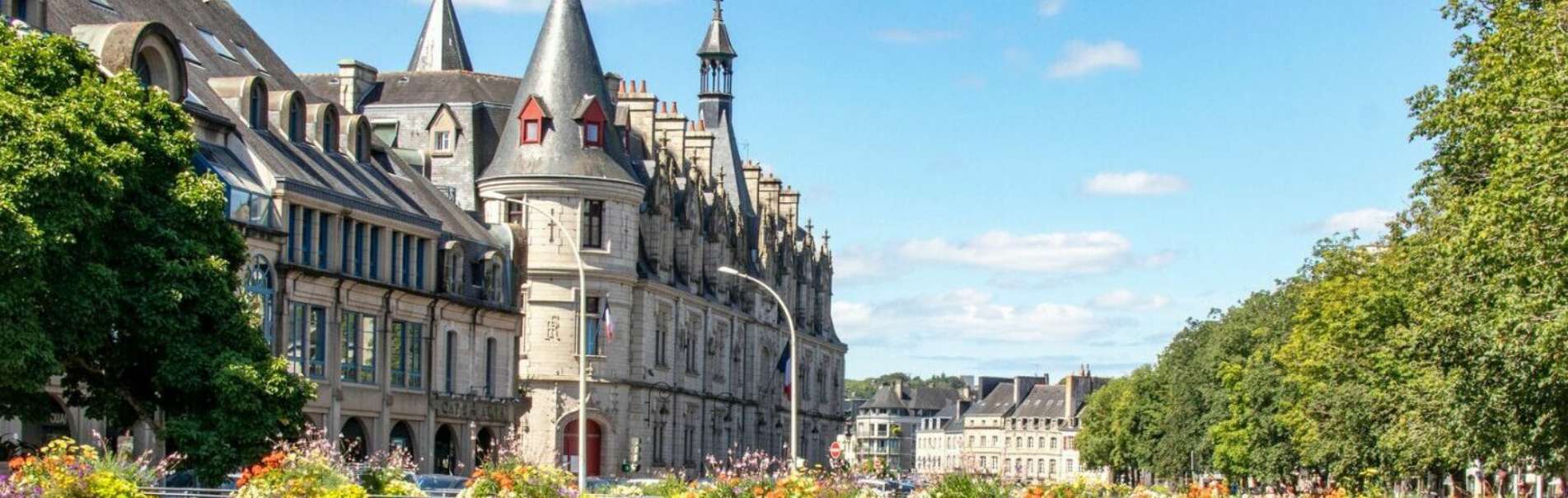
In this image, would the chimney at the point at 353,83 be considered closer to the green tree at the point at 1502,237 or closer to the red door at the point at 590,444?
the red door at the point at 590,444

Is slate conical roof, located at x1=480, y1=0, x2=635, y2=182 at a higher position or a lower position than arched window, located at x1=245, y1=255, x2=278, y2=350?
higher

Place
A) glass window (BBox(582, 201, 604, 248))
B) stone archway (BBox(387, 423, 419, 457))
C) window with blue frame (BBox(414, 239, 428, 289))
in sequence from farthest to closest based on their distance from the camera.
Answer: glass window (BBox(582, 201, 604, 248)), stone archway (BBox(387, 423, 419, 457)), window with blue frame (BBox(414, 239, 428, 289))

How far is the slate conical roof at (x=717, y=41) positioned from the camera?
120 metres

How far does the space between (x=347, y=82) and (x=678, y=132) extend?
17427mm

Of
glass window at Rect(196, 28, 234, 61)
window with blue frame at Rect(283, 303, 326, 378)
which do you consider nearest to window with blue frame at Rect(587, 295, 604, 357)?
glass window at Rect(196, 28, 234, 61)

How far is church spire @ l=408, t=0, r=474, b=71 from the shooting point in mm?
97000

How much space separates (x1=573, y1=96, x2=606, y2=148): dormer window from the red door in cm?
940

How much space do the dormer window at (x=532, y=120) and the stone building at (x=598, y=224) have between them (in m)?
0.06

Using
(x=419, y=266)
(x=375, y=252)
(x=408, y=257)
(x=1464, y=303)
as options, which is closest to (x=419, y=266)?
(x=419, y=266)

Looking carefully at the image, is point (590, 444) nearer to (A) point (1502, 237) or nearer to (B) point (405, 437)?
(B) point (405, 437)

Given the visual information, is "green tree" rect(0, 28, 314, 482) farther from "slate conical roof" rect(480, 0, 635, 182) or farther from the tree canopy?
"slate conical roof" rect(480, 0, 635, 182)

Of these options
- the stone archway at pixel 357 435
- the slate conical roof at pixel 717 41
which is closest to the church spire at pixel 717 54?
the slate conical roof at pixel 717 41

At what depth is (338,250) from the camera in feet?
202

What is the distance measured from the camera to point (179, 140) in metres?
42.6
